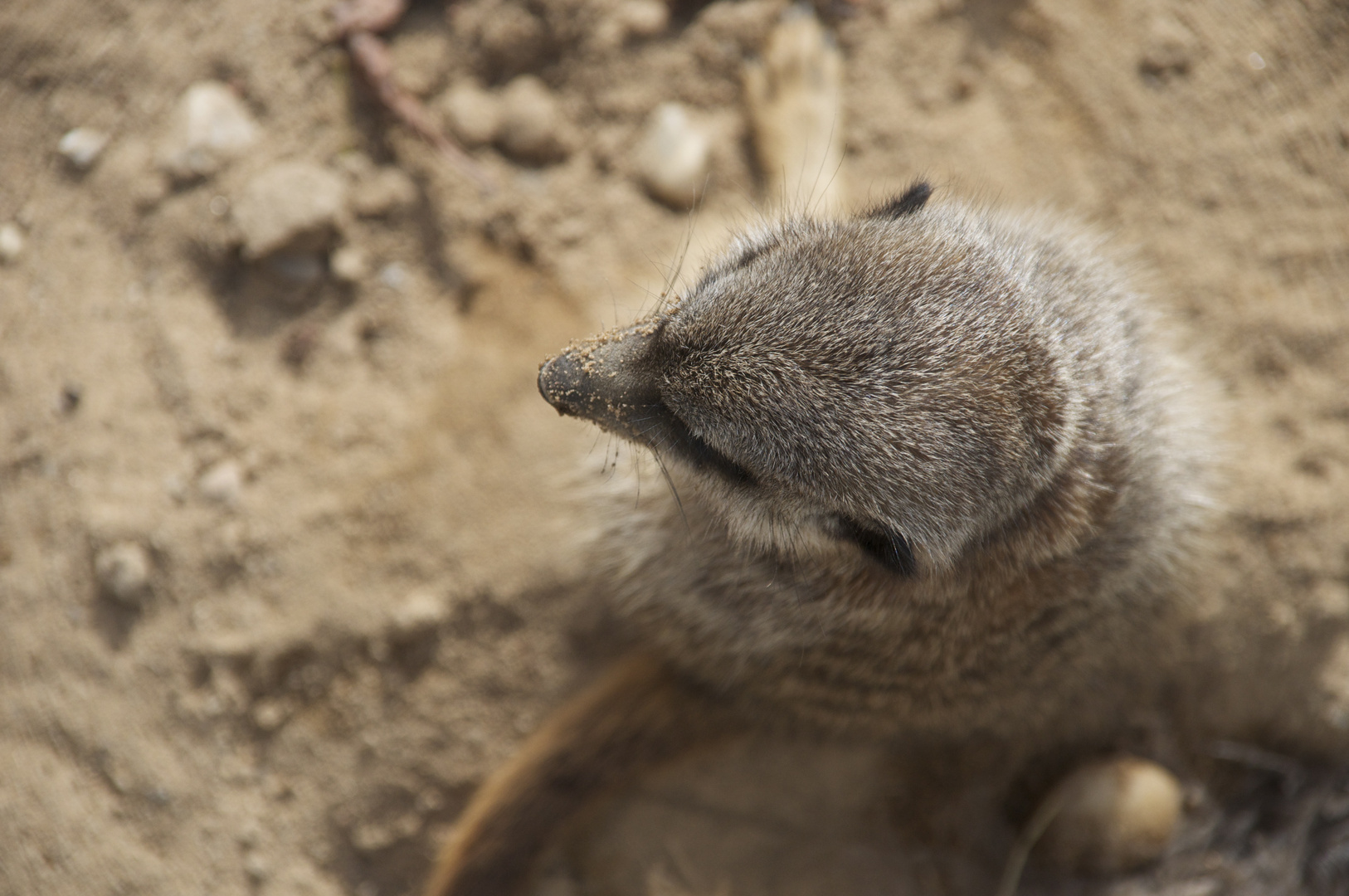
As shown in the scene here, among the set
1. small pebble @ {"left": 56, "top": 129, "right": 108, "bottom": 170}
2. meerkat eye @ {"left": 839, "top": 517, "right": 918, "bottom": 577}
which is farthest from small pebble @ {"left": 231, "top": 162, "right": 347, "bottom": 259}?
meerkat eye @ {"left": 839, "top": 517, "right": 918, "bottom": 577}

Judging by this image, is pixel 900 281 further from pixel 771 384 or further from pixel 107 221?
pixel 107 221

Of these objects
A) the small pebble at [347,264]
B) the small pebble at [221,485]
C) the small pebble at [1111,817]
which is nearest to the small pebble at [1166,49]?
the small pebble at [1111,817]

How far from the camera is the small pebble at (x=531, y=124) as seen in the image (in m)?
2.43

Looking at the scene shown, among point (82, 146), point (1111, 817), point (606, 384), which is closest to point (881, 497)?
point (606, 384)

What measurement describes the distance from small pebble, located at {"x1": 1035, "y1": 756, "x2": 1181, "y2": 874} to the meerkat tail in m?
1.10

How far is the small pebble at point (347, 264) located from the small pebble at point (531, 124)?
0.55 m

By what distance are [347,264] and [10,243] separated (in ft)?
2.91

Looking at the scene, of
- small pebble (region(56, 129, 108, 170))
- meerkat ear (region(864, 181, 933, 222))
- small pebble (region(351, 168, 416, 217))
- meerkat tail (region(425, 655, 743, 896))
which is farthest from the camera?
small pebble (region(351, 168, 416, 217))

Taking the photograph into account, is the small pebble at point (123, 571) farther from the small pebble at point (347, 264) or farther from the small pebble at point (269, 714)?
the small pebble at point (347, 264)

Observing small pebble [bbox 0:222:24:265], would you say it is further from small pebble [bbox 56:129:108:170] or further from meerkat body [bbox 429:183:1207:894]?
meerkat body [bbox 429:183:1207:894]

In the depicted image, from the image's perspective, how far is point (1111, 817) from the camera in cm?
228

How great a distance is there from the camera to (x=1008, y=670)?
75.6 inches

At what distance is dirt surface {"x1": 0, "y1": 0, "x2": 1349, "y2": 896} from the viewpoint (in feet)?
7.16

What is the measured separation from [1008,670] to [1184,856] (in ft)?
3.69
